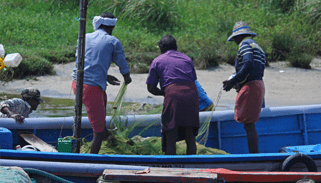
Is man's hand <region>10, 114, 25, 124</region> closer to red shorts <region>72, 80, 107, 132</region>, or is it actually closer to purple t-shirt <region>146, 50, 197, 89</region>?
red shorts <region>72, 80, 107, 132</region>

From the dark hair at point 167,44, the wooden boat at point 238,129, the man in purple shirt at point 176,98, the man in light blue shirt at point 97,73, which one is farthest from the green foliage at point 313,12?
the man in light blue shirt at point 97,73

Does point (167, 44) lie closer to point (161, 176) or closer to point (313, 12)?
point (161, 176)

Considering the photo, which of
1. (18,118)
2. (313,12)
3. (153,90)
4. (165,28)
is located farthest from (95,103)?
(313,12)

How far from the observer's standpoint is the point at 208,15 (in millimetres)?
14852

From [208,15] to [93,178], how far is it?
475 inches

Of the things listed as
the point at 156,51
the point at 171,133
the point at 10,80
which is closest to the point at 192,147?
the point at 171,133

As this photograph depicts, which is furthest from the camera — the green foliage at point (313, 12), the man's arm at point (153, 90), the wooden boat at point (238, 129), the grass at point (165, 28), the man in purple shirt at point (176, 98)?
the green foliage at point (313, 12)

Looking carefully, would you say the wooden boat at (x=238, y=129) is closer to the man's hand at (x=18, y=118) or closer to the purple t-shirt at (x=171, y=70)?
the man's hand at (x=18, y=118)

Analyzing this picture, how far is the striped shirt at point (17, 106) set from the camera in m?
4.68

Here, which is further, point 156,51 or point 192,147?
point 156,51

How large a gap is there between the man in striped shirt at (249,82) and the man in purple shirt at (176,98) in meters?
0.64

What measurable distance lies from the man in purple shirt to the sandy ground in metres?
5.21

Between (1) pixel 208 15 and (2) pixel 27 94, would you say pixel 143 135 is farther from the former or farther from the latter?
(1) pixel 208 15

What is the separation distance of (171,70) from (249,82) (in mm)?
994
